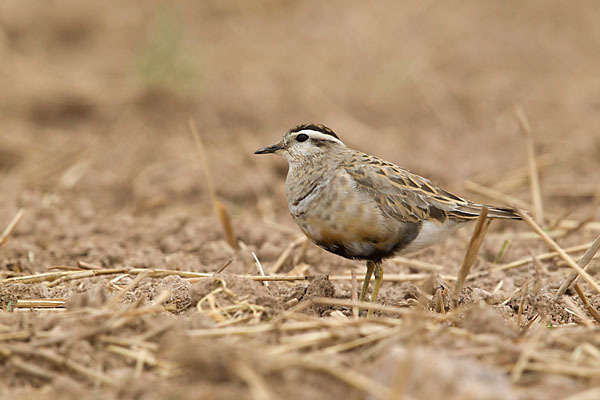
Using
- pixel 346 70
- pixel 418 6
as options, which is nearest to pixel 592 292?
pixel 346 70

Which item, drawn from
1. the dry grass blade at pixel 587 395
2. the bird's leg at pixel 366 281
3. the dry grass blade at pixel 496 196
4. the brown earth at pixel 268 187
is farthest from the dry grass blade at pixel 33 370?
the dry grass blade at pixel 496 196

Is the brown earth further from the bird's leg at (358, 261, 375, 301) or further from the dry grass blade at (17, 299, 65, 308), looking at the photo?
the bird's leg at (358, 261, 375, 301)

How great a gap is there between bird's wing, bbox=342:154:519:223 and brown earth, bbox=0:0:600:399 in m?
0.47

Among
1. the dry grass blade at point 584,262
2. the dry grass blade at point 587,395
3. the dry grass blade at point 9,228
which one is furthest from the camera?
the dry grass blade at point 9,228

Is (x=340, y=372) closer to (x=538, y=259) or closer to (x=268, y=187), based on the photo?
(x=538, y=259)

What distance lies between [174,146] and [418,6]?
6.07m

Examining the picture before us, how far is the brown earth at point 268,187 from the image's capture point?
3471 mm

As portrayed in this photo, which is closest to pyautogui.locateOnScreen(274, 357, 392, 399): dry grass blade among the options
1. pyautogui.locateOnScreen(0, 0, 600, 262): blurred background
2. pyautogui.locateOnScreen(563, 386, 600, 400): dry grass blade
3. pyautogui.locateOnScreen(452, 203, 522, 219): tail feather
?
pyautogui.locateOnScreen(563, 386, 600, 400): dry grass blade

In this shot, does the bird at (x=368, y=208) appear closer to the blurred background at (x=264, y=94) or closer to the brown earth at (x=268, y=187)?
the brown earth at (x=268, y=187)

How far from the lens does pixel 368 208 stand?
476 centimetres

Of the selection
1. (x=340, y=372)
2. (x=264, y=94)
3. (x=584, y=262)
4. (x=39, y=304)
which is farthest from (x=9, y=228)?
(x=264, y=94)

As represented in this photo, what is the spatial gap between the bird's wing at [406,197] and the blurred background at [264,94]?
9.04ft

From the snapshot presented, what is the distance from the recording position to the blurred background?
8281 millimetres

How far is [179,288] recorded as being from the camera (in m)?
4.69
